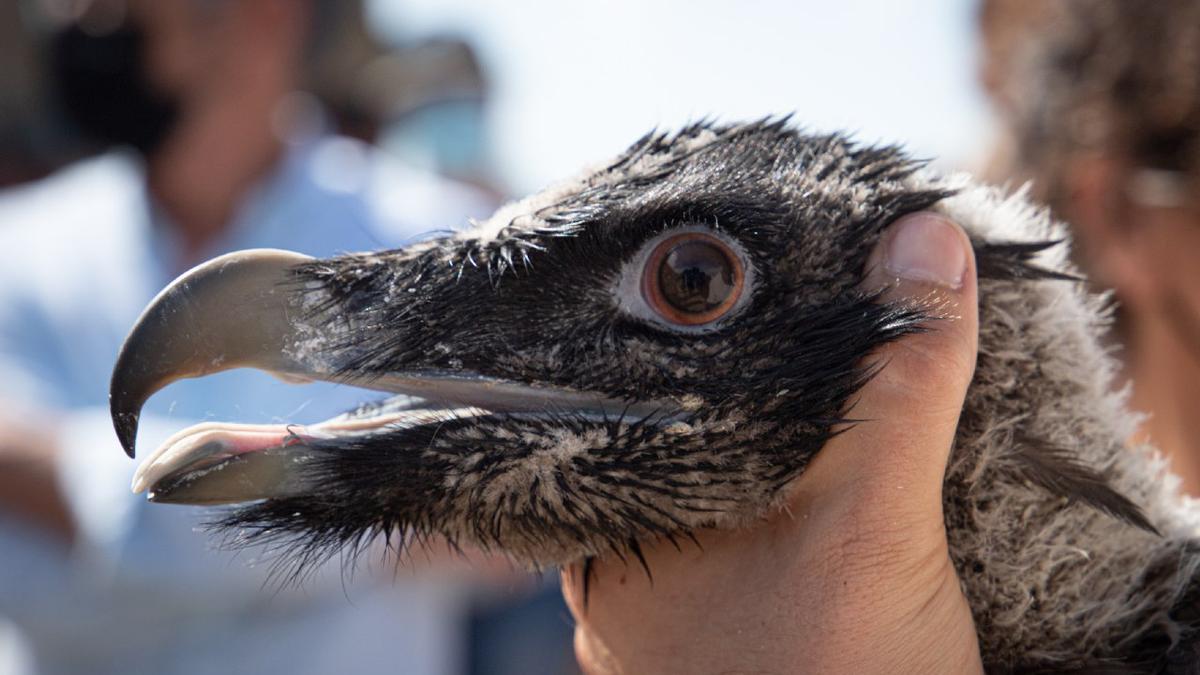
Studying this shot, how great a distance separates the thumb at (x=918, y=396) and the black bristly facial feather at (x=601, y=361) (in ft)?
0.13

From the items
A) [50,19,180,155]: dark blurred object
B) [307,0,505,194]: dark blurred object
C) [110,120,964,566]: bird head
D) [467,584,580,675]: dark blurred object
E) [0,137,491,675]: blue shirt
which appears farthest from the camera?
[307,0,505,194]: dark blurred object

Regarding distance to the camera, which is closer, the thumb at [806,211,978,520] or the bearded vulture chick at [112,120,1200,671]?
the thumb at [806,211,978,520]

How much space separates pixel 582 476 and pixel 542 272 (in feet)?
1.47

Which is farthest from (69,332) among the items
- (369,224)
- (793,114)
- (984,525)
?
(984,525)

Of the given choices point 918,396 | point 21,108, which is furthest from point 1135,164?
point 21,108

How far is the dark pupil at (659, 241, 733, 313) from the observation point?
7.07ft

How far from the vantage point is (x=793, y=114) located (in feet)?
8.36

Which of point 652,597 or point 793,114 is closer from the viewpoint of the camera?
point 652,597

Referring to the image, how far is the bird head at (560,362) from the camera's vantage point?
6.98ft

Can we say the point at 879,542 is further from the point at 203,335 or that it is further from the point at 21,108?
the point at 21,108

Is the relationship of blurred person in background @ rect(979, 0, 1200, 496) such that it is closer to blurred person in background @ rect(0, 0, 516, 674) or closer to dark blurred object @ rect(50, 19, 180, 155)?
blurred person in background @ rect(0, 0, 516, 674)

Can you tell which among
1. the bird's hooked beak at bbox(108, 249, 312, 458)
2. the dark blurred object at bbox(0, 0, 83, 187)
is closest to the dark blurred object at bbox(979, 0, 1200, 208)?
the bird's hooked beak at bbox(108, 249, 312, 458)

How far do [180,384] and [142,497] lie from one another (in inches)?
25.2

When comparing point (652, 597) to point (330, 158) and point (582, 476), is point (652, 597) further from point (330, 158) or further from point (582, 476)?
point (330, 158)
